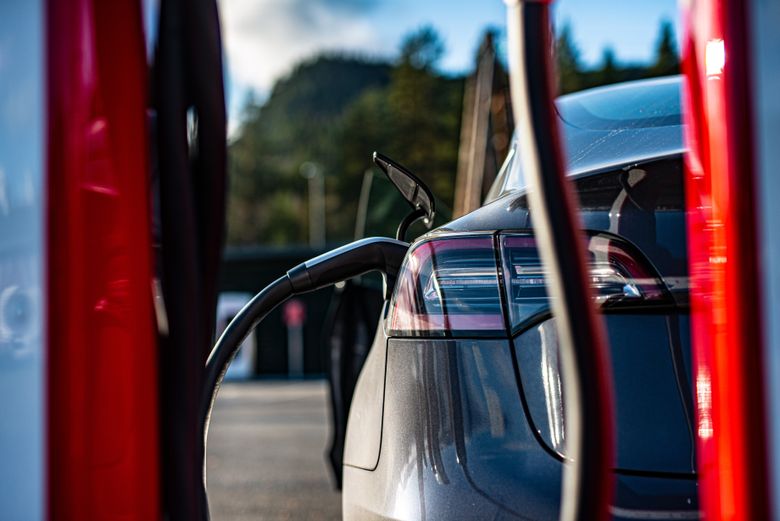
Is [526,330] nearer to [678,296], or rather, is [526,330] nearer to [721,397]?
[678,296]

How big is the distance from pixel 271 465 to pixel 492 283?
594cm

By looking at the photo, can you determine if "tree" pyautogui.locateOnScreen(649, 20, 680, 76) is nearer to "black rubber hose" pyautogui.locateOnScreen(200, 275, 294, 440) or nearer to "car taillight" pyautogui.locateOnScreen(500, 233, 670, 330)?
"car taillight" pyautogui.locateOnScreen(500, 233, 670, 330)

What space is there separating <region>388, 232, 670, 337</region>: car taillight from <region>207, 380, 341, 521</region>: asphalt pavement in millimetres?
3579

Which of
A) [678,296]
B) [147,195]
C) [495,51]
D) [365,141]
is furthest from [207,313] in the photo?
[365,141]

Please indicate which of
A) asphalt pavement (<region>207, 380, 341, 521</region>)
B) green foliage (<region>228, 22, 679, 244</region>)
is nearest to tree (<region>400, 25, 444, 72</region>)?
green foliage (<region>228, 22, 679, 244</region>)

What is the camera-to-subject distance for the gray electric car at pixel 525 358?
5.98ft

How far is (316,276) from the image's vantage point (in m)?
2.35

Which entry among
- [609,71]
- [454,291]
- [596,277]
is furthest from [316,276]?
[609,71]

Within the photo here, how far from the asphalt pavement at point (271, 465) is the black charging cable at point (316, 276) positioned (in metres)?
3.27

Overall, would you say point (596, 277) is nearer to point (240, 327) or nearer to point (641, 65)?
point (240, 327)

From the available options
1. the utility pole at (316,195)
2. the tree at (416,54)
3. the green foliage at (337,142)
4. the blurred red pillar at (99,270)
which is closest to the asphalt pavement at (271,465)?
the blurred red pillar at (99,270)

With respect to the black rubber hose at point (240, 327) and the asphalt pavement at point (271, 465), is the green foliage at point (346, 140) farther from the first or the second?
the asphalt pavement at point (271, 465)

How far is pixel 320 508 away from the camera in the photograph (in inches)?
223

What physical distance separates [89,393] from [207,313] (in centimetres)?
21
